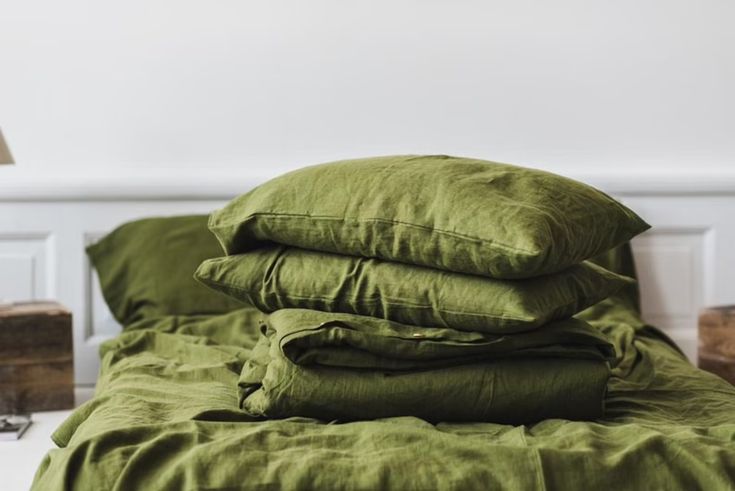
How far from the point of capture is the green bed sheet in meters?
1.16

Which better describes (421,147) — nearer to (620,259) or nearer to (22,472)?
(620,259)

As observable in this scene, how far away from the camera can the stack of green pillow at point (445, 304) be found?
1375 millimetres

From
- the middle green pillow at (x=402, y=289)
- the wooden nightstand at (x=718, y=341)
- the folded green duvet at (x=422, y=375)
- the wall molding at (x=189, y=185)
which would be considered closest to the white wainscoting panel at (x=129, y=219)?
the wall molding at (x=189, y=185)

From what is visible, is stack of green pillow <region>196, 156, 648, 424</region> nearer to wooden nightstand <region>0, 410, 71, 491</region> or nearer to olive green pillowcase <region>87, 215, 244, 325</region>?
wooden nightstand <region>0, 410, 71, 491</region>

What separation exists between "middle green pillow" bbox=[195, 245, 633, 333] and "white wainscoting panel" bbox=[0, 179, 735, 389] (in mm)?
1024

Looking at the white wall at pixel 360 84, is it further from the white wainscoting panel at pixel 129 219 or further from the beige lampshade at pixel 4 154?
the beige lampshade at pixel 4 154

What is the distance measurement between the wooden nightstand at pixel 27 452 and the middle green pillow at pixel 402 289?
454 millimetres

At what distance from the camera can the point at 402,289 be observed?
57.1 inches

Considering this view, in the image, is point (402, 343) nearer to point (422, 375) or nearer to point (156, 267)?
point (422, 375)

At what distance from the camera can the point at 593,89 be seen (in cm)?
268

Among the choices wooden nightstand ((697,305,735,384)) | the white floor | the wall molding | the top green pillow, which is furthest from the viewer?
the wall molding

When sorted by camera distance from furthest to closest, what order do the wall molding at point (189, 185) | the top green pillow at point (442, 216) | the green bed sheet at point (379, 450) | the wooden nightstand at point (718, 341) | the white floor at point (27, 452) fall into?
the wall molding at point (189, 185) → the wooden nightstand at point (718, 341) → the white floor at point (27, 452) → the top green pillow at point (442, 216) → the green bed sheet at point (379, 450)

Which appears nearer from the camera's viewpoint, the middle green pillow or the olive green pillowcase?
the middle green pillow

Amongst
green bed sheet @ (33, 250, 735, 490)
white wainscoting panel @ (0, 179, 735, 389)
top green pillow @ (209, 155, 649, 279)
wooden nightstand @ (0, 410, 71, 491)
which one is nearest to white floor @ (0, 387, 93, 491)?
wooden nightstand @ (0, 410, 71, 491)
